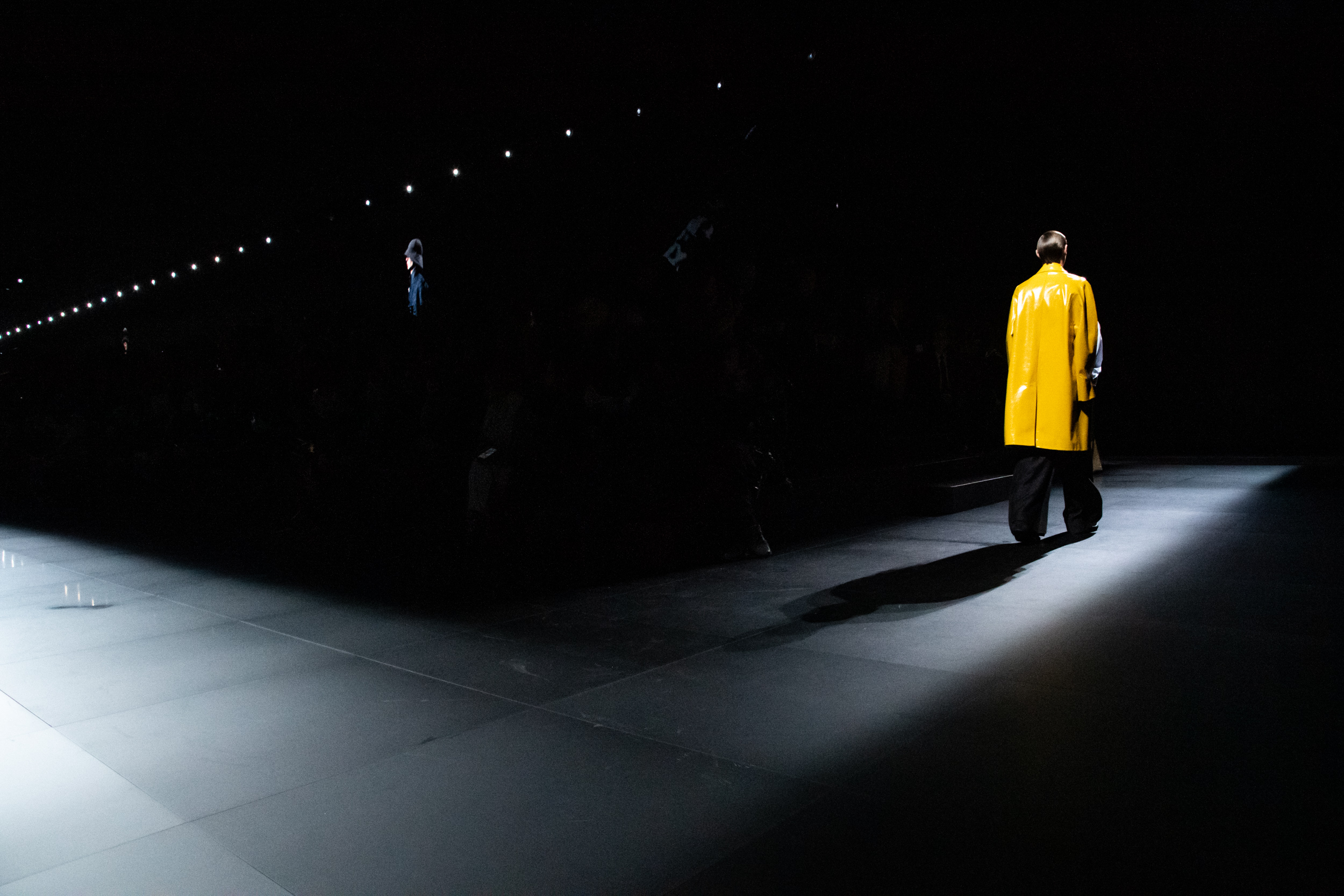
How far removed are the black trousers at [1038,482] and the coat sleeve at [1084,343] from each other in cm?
45

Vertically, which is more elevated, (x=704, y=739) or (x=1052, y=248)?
(x=1052, y=248)

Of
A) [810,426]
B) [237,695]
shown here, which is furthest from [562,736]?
[810,426]

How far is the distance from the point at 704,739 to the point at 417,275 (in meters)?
8.50

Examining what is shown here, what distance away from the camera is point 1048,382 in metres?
6.04

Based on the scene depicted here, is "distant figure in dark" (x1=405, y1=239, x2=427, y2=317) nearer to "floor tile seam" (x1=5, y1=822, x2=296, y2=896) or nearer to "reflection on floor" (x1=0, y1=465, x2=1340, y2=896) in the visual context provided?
"reflection on floor" (x1=0, y1=465, x2=1340, y2=896)

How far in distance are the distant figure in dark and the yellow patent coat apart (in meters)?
6.76

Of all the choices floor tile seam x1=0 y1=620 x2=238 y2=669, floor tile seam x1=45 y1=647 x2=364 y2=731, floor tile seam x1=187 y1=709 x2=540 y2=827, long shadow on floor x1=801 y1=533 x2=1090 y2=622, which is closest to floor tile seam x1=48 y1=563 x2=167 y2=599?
floor tile seam x1=0 y1=620 x2=238 y2=669

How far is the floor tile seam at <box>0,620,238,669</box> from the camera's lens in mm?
4441

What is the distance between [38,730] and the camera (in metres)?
3.34

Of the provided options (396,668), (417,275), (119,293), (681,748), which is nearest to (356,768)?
(681,748)

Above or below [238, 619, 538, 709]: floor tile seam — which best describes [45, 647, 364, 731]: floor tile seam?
above

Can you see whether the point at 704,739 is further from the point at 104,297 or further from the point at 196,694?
the point at 104,297

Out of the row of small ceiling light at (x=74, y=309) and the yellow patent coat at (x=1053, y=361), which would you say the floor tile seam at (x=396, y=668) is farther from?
the row of small ceiling light at (x=74, y=309)

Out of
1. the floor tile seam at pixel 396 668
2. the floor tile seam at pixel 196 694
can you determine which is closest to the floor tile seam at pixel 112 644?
the floor tile seam at pixel 396 668
